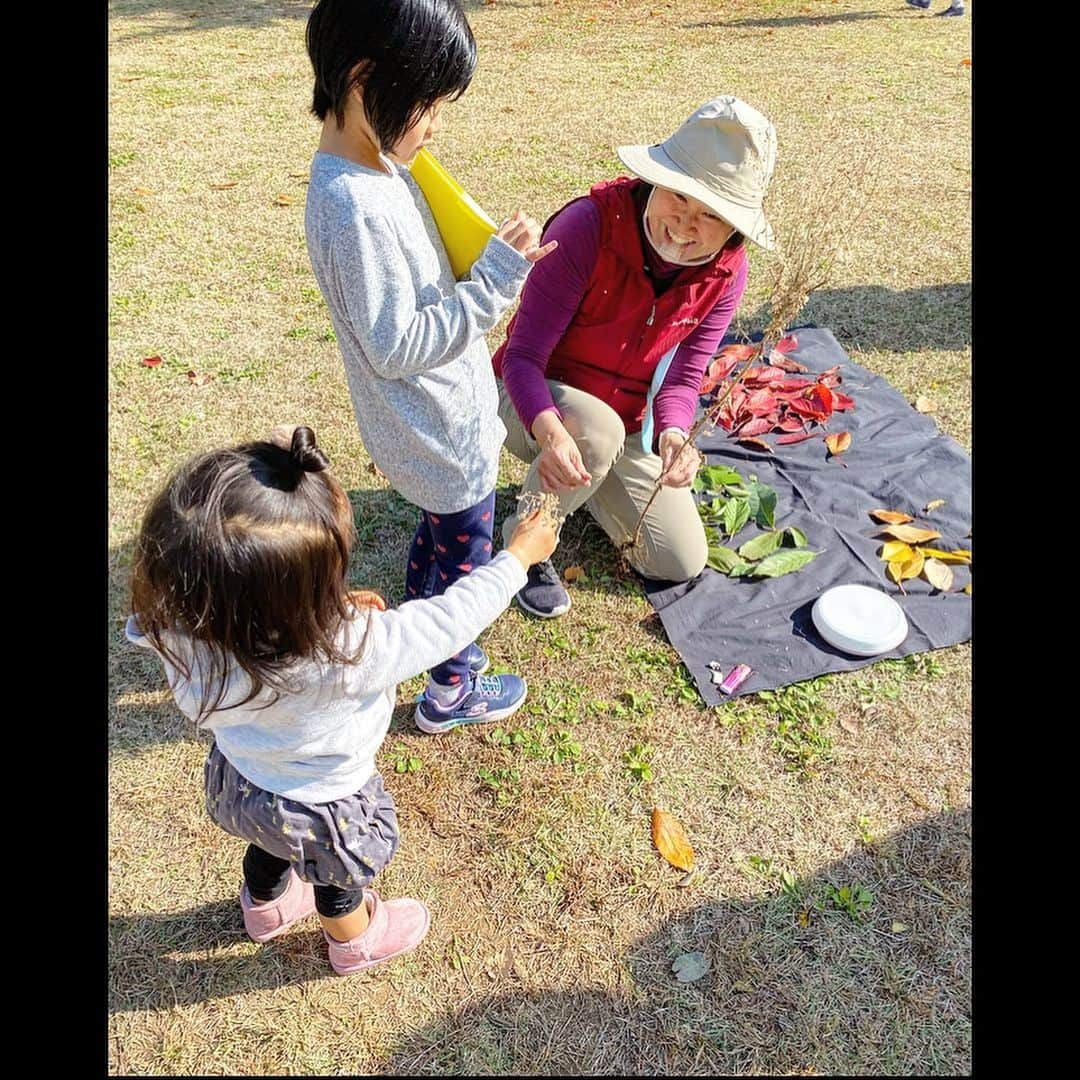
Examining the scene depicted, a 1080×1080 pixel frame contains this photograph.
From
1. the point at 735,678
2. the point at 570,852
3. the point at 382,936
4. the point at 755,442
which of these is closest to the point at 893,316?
the point at 755,442

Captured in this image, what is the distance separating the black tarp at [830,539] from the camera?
280 centimetres

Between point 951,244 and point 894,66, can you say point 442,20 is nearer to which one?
point 951,244

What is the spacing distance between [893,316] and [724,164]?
99.4 inches

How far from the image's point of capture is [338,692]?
1470 millimetres

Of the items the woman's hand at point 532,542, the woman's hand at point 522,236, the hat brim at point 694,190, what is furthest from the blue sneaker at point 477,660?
the hat brim at point 694,190

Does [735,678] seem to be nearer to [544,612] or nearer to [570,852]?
[544,612]

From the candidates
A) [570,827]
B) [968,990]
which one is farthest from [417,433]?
[968,990]

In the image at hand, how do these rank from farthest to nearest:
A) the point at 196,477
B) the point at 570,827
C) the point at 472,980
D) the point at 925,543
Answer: the point at 925,543 → the point at 570,827 → the point at 472,980 → the point at 196,477

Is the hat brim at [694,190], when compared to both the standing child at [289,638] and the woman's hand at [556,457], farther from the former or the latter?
the standing child at [289,638]

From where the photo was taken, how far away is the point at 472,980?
6.68ft

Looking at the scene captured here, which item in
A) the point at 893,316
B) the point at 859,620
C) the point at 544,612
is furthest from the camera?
the point at 893,316

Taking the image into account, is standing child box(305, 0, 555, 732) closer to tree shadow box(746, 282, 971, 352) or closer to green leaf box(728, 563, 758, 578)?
green leaf box(728, 563, 758, 578)

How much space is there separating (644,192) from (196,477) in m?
1.80

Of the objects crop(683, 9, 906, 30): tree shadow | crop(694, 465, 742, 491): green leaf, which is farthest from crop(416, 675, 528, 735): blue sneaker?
crop(683, 9, 906, 30): tree shadow
